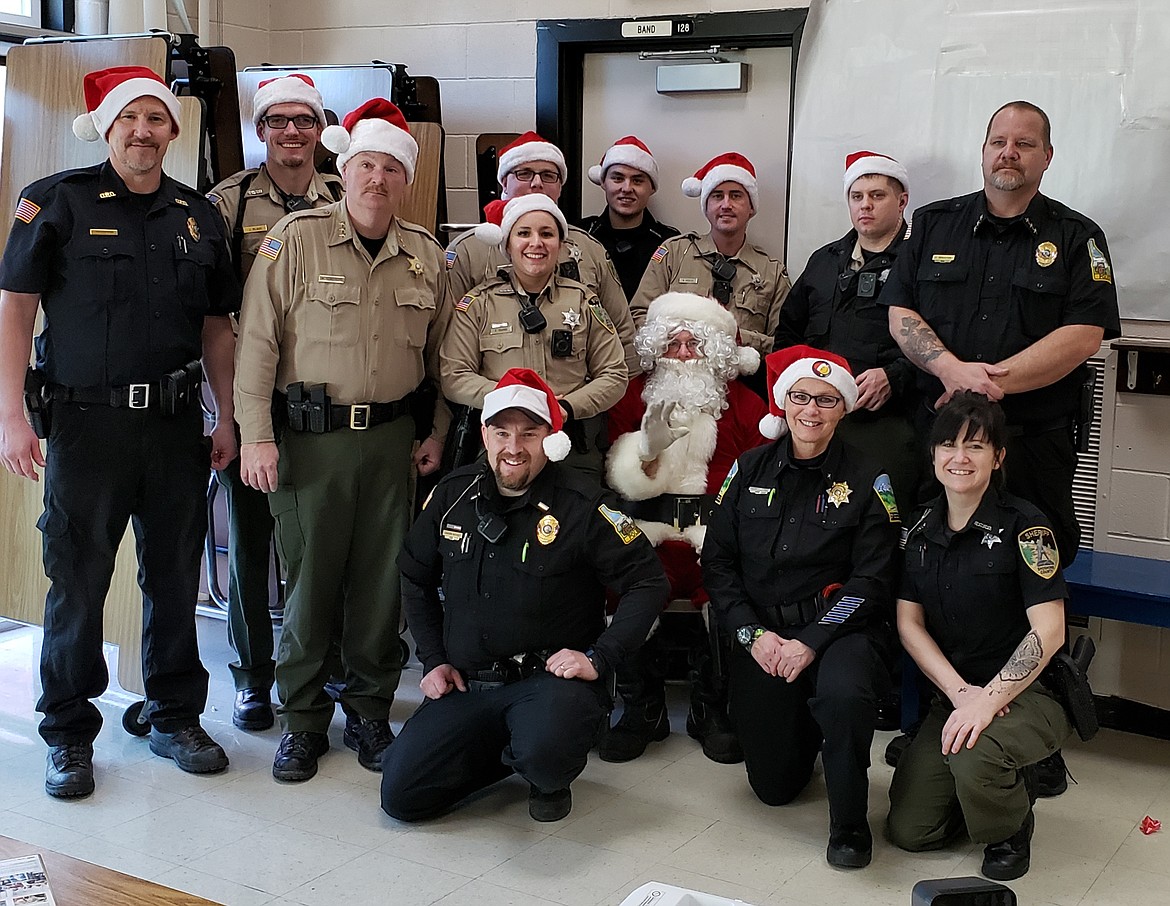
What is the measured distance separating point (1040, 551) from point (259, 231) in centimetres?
227

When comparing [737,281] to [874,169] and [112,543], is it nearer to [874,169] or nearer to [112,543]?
[874,169]

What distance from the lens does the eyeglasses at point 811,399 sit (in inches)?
123

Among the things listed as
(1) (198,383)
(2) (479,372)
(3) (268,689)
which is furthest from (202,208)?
(3) (268,689)

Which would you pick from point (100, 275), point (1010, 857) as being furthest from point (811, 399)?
point (100, 275)

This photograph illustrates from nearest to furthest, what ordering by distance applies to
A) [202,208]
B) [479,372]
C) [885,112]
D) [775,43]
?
[202,208], [479,372], [885,112], [775,43]

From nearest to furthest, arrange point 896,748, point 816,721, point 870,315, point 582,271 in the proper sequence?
point 816,721
point 896,748
point 870,315
point 582,271

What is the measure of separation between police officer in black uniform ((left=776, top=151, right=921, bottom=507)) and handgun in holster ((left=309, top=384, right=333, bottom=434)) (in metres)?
1.46

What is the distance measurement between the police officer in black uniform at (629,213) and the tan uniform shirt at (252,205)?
3.98 feet

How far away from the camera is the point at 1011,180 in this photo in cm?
319

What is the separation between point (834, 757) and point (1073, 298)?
1.36 m

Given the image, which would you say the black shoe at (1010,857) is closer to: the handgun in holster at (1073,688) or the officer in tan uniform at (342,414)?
the handgun in holster at (1073,688)

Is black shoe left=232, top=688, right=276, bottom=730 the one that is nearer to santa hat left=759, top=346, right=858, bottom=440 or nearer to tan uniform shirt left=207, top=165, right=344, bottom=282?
tan uniform shirt left=207, top=165, right=344, bottom=282

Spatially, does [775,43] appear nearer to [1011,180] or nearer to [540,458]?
[1011,180]

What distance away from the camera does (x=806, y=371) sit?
3115 mm
